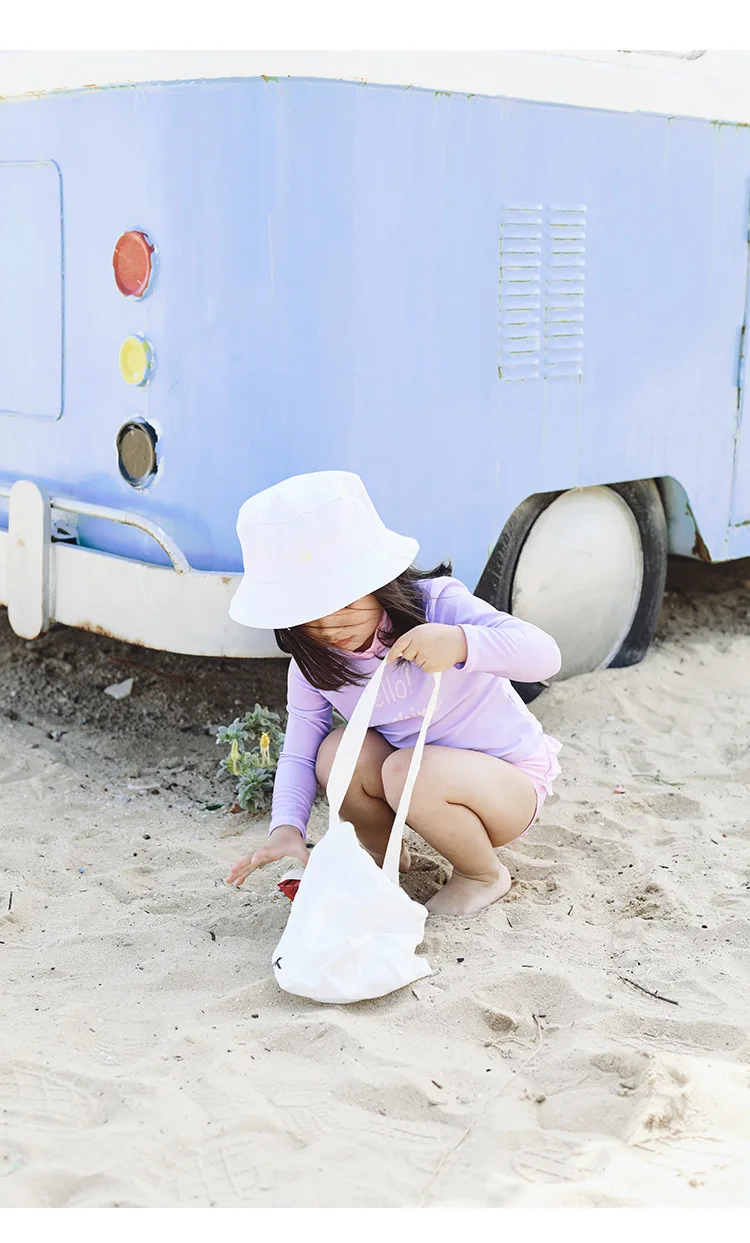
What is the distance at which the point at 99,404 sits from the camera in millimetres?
3426

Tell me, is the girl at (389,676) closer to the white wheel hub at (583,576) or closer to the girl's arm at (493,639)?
the girl's arm at (493,639)

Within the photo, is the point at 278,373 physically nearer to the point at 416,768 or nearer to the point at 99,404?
the point at 99,404

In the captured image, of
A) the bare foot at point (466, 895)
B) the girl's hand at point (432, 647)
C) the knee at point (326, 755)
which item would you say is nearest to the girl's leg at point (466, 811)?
the bare foot at point (466, 895)

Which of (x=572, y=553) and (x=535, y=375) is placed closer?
(x=535, y=375)

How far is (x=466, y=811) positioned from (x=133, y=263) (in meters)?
1.63

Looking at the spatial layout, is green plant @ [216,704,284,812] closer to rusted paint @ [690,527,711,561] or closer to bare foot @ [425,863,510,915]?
bare foot @ [425,863,510,915]

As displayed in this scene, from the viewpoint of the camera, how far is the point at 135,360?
10.7 ft

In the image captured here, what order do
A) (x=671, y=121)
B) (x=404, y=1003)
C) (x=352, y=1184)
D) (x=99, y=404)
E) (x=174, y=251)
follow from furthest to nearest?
(x=671, y=121) < (x=99, y=404) < (x=174, y=251) < (x=404, y=1003) < (x=352, y=1184)

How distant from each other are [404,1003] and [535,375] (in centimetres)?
193

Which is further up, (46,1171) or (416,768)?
(416,768)

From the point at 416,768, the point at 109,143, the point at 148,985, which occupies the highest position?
the point at 109,143

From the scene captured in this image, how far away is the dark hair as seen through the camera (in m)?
2.63

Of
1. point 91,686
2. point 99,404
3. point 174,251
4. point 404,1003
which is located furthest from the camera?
point 91,686

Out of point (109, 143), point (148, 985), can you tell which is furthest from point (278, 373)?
point (148, 985)
